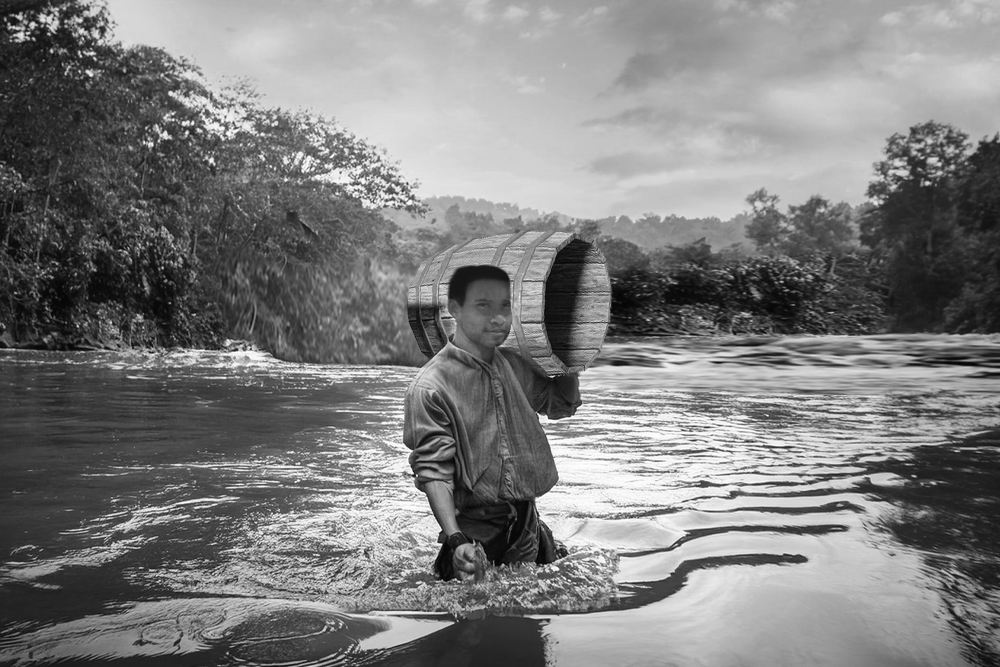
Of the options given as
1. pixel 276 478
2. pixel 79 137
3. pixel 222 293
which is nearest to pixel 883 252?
pixel 222 293

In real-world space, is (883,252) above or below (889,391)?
above

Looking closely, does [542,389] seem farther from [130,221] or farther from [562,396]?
[130,221]

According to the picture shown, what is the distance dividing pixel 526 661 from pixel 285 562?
134 cm

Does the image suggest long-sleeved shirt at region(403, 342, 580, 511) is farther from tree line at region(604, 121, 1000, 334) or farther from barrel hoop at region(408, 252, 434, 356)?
tree line at region(604, 121, 1000, 334)

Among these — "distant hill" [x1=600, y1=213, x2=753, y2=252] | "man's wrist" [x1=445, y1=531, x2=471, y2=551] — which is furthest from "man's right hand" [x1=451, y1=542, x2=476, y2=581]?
"distant hill" [x1=600, y1=213, x2=753, y2=252]

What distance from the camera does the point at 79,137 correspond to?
18.5 meters

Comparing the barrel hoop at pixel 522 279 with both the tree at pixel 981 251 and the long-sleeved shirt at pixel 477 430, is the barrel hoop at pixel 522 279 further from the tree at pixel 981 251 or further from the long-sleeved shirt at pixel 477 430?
the tree at pixel 981 251

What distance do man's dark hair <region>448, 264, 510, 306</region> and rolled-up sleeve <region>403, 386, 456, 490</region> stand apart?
1.07 feet

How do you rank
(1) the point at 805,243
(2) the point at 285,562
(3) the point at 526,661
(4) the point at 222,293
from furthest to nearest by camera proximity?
(1) the point at 805,243 < (4) the point at 222,293 < (2) the point at 285,562 < (3) the point at 526,661

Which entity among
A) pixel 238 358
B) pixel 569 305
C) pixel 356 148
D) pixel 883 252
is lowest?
pixel 238 358

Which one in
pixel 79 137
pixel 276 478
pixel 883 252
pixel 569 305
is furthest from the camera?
pixel 883 252

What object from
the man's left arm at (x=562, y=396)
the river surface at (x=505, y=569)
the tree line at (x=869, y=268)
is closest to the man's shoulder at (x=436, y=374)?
the man's left arm at (x=562, y=396)

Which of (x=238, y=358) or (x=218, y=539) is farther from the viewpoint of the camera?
(x=238, y=358)

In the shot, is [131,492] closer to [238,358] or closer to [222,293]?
[238,358]
